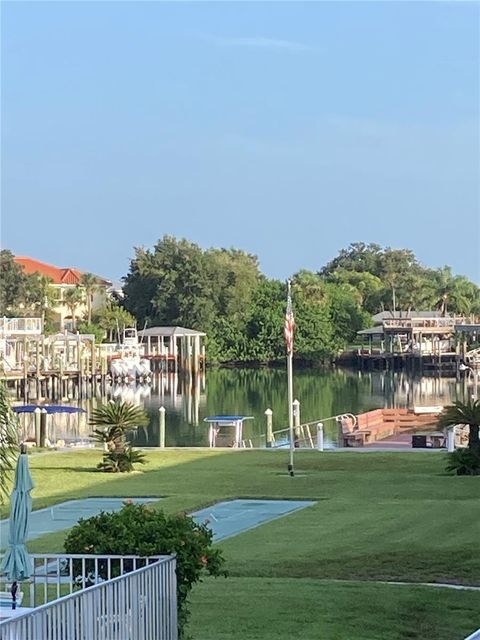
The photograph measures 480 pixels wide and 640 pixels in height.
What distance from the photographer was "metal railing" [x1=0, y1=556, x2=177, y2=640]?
352 inches

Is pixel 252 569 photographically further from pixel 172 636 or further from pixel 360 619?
pixel 172 636

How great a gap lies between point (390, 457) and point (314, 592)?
18.9 meters

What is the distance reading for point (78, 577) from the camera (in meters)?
12.3

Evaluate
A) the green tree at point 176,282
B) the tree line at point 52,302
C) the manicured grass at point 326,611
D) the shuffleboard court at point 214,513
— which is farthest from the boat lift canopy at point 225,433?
the green tree at point 176,282

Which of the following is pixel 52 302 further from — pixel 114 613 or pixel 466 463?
pixel 114 613

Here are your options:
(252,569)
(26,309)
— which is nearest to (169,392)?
(26,309)

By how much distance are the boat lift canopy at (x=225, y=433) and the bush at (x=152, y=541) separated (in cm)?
3293

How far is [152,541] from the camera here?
461 inches

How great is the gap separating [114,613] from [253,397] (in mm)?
77709

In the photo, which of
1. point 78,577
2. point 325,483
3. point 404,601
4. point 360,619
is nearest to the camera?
point 78,577

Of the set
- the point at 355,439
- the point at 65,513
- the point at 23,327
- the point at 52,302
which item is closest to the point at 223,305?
the point at 52,302

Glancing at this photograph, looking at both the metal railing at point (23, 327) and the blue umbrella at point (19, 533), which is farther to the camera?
the metal railing at point (23, 327)

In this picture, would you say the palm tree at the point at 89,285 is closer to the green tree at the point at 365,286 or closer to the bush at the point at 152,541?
the green tree at the point at 365,286

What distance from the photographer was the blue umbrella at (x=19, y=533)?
37.8 ft
